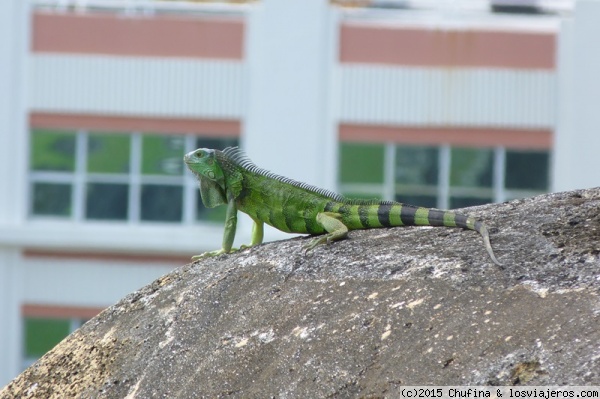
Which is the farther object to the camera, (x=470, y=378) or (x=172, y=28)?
(x=172, y=28)

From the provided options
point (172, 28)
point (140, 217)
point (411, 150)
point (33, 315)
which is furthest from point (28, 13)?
point (411, 150)

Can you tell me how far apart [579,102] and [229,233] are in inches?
902

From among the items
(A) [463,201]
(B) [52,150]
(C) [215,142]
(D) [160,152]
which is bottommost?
(A) [463,201]

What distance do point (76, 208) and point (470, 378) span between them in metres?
25.4

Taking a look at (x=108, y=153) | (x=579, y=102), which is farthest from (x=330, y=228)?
(x=579, y=102)

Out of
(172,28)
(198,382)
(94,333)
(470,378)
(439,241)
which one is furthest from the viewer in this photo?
(172,28)

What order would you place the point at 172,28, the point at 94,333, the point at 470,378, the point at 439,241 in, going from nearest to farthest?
the point at 470,378 < the point at 439,241 < the point at 94,333 < the point at 172,28

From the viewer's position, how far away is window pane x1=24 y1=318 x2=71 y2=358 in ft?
95.8

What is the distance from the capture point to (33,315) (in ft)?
97.7

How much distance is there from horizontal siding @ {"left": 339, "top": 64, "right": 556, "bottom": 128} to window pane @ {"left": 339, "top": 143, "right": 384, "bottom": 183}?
2.75 ft

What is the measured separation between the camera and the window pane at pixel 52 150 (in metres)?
29.4

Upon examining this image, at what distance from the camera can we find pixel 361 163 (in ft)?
97.2

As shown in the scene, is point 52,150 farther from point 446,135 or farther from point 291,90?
point 446,135

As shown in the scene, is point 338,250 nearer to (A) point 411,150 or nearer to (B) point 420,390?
(B) point 420,390
